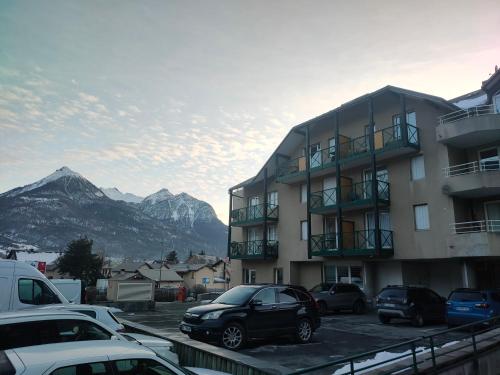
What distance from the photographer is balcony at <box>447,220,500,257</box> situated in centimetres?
1777

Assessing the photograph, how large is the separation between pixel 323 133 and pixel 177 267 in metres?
73.1

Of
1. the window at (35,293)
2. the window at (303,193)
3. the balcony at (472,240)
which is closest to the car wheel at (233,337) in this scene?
the window at (35,293)

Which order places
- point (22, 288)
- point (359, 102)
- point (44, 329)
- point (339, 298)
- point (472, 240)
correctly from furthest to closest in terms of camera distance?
1. point (359, 102)
2. point (339, 298)
3. point (472, 240)
4. point (22, 288)
5. point (44, 329)

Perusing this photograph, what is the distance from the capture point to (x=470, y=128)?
19.5 meters

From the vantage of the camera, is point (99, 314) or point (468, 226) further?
point (468, 226)

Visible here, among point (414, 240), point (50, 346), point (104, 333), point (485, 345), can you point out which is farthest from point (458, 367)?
point (414, 240)

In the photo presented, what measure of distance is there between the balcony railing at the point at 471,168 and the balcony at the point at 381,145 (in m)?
2.17

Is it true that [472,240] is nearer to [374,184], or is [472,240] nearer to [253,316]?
[374,184]

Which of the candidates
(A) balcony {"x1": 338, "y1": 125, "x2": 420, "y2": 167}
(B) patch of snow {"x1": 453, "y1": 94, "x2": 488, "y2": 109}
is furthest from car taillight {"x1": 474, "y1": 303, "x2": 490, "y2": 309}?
(B) patch of snow {"x1": 453, "y1": 94, "x2": 488, "y2": 109}

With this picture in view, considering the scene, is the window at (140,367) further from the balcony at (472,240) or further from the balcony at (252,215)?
the balcony at (252,215)

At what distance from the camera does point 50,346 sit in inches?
154

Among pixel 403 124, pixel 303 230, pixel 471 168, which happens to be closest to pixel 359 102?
pixel 403 124

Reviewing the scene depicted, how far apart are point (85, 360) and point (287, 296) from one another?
8.63 meters

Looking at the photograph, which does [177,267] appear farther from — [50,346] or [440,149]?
[50,346]
